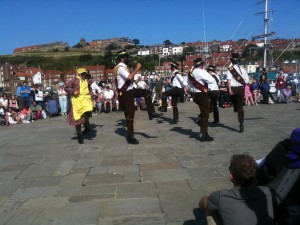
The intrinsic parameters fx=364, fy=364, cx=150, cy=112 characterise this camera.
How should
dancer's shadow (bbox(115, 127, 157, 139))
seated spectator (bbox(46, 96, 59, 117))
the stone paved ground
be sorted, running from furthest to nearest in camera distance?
seated spectator (bbox(46, 96, 59, 117)) < dancer's shadow (bbox(115, 127, 157, 139)) < the stone paved ground

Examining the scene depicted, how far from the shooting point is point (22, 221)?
4180 millimetres

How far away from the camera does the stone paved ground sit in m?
4.31

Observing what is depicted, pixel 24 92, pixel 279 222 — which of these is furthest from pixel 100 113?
pixel 279 222

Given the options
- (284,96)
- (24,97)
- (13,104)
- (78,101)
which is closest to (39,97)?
(24,97)

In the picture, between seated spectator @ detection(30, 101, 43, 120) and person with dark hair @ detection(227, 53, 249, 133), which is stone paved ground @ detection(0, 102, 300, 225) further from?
seated spectator @ detection(30, 101, 43, 120)

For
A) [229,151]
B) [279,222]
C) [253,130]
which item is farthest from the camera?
[253,130]

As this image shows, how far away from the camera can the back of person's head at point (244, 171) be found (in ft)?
9.64

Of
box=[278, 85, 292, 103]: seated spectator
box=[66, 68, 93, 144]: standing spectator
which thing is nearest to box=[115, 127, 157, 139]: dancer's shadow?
box=[66, 68, 93, 144]: standing spectator

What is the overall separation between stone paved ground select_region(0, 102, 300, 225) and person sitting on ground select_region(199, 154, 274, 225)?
3.72ft

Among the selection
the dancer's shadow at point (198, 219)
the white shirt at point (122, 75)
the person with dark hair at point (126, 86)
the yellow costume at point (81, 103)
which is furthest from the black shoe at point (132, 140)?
the dancer's shadow at point (198, 219)

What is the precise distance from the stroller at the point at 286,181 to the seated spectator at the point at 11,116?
12.9m

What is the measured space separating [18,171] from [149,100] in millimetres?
3404

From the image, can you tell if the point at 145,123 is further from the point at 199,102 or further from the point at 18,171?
the point at 18,171

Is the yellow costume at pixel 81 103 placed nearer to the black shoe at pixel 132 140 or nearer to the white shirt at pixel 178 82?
the black shoe at pixel 132 140
